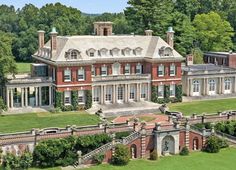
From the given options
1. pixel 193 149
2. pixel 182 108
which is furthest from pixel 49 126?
pixel 182 108

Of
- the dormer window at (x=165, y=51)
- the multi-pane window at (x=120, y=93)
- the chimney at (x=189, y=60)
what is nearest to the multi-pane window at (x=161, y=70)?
the dormer window at (x=165, y=51)

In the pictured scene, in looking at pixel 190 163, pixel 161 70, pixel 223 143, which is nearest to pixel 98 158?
pixel 190 163

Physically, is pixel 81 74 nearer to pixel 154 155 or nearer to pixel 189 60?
pixel 154 155

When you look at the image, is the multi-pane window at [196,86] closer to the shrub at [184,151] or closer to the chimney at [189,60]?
the chimney at [189,60]

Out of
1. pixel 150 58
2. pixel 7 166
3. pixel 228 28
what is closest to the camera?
pixel 7 166

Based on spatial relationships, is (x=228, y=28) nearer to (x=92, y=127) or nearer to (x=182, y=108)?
(x=182, y=108)

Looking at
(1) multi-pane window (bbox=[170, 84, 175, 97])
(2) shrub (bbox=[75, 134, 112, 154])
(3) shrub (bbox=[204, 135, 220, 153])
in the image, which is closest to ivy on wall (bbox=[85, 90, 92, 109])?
(1) multi-pane window (bbox=[170, 84, 175, 97])

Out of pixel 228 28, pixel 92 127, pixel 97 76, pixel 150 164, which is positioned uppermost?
pixel 228 28
